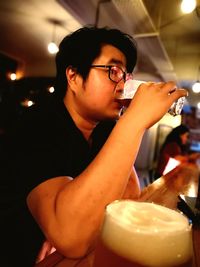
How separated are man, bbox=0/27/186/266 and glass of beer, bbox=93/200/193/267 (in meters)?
0.29

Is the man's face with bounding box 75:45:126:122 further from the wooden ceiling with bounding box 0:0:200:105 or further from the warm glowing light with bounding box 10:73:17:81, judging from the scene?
the warm glowing light with bounding box 10:73:17:81

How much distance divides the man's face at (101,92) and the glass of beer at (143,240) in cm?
95

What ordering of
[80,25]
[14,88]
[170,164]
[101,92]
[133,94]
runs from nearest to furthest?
1. [133,94]
2. [101,92]
3. [170,164]
4. [80,25]
5. [14,88]

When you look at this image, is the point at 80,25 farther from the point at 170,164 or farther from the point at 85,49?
the point at 85,49

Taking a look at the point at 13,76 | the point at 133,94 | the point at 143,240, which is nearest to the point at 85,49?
the point at 133,94

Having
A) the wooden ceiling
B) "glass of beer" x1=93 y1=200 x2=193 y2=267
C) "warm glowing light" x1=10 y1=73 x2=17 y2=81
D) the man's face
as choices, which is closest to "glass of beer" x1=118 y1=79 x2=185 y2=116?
the man's face

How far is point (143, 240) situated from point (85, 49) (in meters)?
1.30

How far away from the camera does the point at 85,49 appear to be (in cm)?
155

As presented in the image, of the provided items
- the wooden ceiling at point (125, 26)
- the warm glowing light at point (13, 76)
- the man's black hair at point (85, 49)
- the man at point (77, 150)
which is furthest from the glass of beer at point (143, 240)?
the warm glowing light at point (13, 76)

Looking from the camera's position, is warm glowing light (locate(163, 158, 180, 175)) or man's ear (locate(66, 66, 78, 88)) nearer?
man's ear (locate(66, 66, 78, 88))

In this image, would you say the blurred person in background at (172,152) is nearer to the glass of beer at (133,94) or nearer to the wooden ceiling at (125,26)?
the wooden ceiling at (125,26)

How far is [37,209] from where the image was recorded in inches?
36.5

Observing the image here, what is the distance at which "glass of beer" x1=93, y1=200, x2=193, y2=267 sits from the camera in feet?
1.51

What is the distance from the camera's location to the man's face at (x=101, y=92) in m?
1.42
